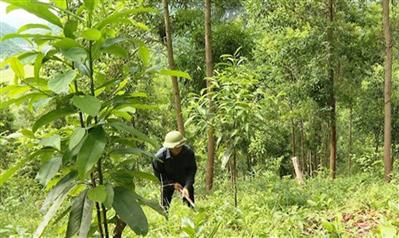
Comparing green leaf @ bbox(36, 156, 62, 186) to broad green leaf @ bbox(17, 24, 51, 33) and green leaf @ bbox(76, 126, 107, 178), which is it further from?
broad green leaf @ bbox(17, 24, 51, 33)

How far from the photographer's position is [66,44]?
1725 mm

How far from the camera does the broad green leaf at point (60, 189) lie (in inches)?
73.2

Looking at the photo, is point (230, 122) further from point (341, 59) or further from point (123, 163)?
point (341, 59)

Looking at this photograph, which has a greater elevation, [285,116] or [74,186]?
[74,186]

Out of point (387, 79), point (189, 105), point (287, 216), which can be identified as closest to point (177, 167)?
point (189, 105)

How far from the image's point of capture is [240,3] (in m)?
13.4

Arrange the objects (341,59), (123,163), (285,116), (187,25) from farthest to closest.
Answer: (285,116) < (341,59) < (187,25) < (123,163)

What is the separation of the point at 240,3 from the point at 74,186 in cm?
1210

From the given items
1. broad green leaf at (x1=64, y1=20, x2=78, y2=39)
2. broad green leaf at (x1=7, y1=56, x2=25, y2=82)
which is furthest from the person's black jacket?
broad green leaf at (x1=64, y1=20, x2=78, y2=39)

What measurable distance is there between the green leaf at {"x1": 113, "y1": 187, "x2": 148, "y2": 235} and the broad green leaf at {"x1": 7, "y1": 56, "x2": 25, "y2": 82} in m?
0.57

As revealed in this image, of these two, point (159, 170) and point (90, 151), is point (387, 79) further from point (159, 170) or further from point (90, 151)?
point (90, 151)

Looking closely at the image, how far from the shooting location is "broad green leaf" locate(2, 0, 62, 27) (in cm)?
165

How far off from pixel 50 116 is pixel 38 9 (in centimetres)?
40

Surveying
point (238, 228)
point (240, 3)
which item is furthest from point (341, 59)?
point (238, 228)
